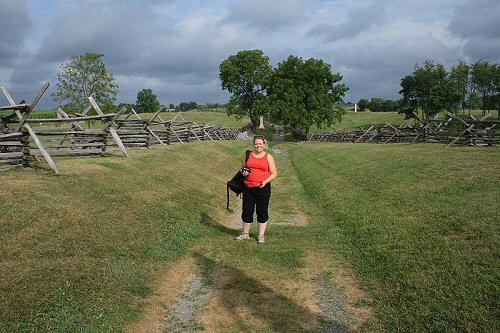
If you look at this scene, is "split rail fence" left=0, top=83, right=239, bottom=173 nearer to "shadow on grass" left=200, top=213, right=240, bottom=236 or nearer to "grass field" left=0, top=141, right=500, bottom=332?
"grass field" left=0, top=141, right=500, bottom=332

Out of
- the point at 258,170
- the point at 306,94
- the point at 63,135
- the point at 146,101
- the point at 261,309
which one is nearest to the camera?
the point at 261,309

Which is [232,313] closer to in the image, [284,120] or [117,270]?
[117,270]

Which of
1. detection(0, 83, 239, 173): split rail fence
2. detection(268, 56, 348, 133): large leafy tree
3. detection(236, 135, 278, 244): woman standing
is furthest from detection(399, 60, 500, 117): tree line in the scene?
detection(236, 135, 278, 244): woman standing

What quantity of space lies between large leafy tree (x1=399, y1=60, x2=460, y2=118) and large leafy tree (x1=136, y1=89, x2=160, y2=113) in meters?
70.6

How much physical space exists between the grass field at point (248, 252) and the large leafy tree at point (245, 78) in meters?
50.2

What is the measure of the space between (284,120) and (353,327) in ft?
167

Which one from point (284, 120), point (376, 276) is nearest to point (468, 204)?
point (376, 276)

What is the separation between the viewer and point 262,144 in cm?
879

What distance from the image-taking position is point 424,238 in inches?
321

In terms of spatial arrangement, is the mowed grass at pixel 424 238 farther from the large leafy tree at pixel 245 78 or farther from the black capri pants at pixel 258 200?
the large leafy tree at pixel 245 78

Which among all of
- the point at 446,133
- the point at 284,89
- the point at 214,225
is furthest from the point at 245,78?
the point at 214,225

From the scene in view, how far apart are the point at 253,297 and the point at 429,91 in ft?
222

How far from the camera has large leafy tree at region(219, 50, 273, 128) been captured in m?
62.5

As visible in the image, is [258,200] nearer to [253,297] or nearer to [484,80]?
[253,297]
